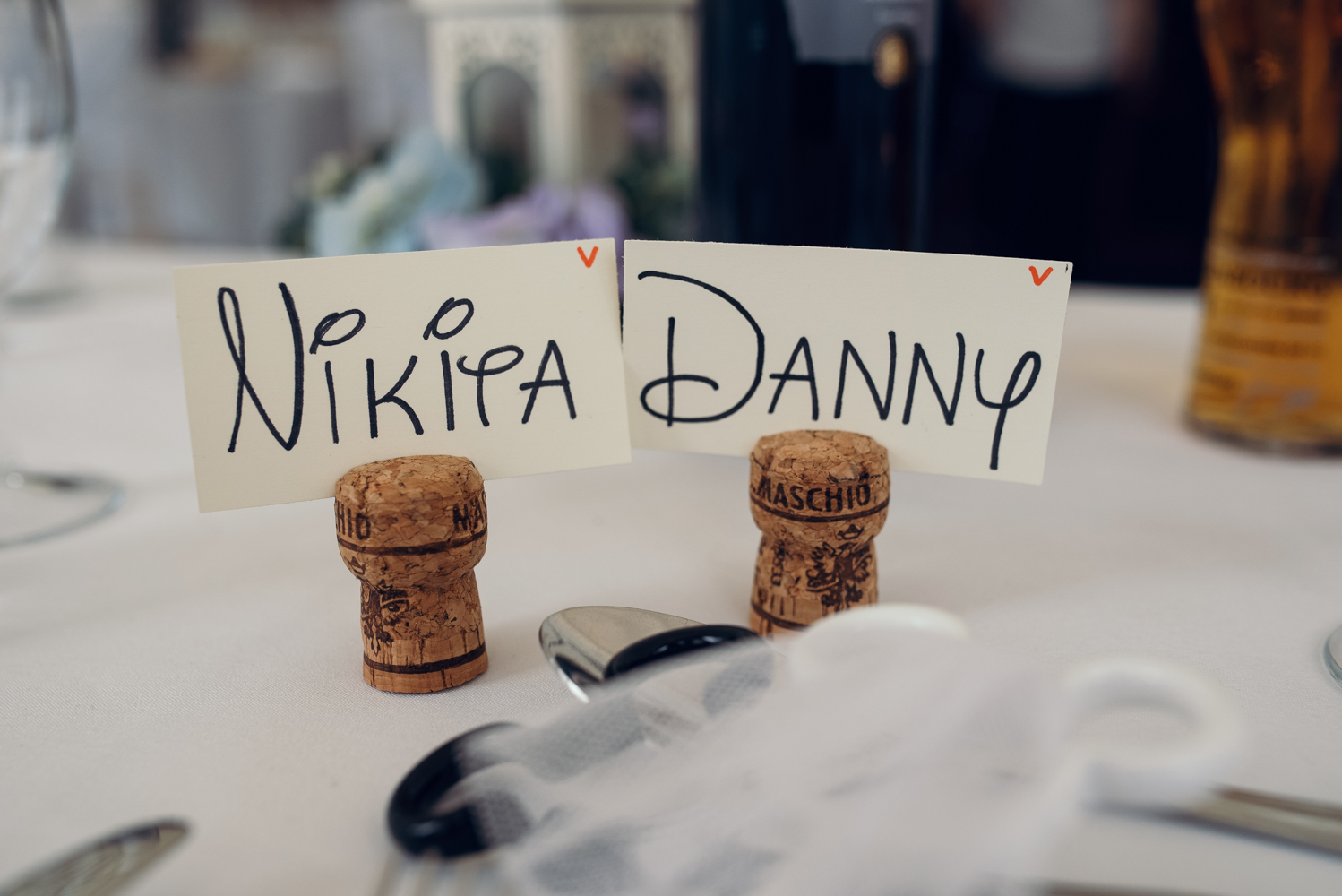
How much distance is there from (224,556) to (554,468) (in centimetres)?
19

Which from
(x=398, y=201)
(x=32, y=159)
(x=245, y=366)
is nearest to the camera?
(x=245, y=366)

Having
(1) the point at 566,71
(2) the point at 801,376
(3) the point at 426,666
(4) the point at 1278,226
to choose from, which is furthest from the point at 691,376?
(1) the point at 566,71

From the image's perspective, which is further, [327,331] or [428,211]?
[428,211]

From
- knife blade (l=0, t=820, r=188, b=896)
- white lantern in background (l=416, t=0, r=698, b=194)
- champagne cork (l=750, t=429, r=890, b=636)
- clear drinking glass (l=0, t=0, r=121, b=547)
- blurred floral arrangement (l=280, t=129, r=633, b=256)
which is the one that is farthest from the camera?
white lantern in background (l=416, t=0, r=698, b=194)

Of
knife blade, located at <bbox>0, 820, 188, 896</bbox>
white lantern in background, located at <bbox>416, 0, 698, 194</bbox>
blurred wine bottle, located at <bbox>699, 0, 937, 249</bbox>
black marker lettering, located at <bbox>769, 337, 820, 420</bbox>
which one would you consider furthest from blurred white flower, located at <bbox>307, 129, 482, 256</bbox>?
knife blade, located at <bbox>0, 820, 188, 896</bbox>

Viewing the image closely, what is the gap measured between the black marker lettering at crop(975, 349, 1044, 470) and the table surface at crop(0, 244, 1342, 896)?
0.08 metres

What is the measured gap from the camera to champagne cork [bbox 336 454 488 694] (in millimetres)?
301

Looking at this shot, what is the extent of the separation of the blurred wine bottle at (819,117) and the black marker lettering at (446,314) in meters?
0.23

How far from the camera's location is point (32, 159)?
49 cm

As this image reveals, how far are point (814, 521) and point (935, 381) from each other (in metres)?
0.08

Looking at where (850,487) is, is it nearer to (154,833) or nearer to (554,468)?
(554,468)

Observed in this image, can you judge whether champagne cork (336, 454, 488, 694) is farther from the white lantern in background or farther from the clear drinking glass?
the white lantern in background

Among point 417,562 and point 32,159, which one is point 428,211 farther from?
point 417,562

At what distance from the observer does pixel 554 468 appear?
0.38m
